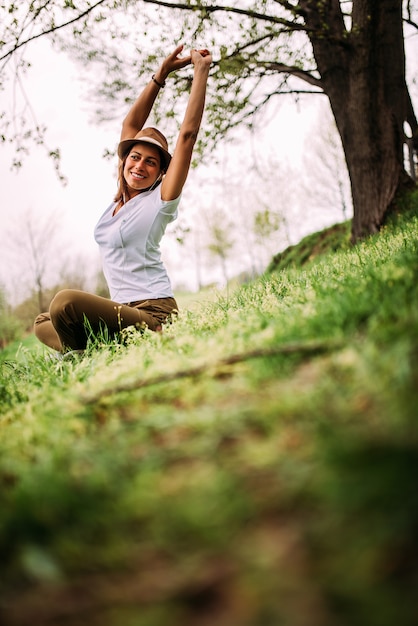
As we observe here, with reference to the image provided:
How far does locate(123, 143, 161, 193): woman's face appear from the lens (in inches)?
156

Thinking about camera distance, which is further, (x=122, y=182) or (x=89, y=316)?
(x=122, y=182)

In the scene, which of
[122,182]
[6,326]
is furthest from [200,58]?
[6,326]

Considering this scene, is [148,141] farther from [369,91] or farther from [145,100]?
[369,91]

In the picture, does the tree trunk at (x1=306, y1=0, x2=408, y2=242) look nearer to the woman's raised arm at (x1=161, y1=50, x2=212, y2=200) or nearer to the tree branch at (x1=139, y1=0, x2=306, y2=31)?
the tree branch at (x1=139, y1=0, x2=306, y2=31)

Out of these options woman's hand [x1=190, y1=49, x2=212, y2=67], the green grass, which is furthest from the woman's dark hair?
the green grass

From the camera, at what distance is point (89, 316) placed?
10.6 ft

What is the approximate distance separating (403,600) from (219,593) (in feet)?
1.19

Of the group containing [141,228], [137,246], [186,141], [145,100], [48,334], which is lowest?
[48,334]

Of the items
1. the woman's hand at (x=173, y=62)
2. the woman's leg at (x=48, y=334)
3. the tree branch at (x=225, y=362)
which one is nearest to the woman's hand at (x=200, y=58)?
the woman's hand at (x=173, y=62)

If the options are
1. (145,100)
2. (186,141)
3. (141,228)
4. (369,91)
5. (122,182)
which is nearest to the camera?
(186,141)

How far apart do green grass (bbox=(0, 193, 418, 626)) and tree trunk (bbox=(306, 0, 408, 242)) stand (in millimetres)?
5906

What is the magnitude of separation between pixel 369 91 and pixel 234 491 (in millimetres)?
7739

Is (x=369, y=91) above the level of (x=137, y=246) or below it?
above

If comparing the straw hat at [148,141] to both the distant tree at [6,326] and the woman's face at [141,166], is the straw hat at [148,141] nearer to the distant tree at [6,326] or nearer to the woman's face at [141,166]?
the woman's face at [141,166]
